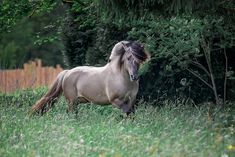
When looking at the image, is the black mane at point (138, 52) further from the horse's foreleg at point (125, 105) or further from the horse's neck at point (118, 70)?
the horse's foreleg at point (125, 105)

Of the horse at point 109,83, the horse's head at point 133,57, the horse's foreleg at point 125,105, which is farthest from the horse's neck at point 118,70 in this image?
the horse's foreleg at point 125,105

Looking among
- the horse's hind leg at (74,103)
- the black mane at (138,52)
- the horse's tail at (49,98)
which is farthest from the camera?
the horse's hind leg at (74,103)

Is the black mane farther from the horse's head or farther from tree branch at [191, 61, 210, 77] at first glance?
tree branch at [191, 61, 210, 77]

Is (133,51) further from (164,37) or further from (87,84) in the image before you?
(164,37)

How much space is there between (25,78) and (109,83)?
1609 centimetres

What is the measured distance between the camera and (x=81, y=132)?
30.7ft

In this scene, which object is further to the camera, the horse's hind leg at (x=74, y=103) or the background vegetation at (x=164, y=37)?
the horse's hind leg at (x=74, y=103)

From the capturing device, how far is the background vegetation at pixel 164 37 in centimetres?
1104

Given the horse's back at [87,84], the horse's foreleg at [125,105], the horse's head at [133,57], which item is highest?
the horse's head at [133,57]

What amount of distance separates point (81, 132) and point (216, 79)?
7.67 meters

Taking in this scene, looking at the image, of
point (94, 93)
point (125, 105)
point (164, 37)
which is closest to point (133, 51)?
point (125, 105)

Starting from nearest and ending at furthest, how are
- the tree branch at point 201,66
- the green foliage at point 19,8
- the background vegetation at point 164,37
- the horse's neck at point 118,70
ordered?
the background vegetation at point 164,37 → the horse's neck at point 118,70 → the tree branch at point 201,66 → the green foliage at point 19,8

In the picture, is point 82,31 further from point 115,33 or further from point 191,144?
point 191,144

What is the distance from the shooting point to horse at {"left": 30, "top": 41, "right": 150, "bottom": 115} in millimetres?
12133
